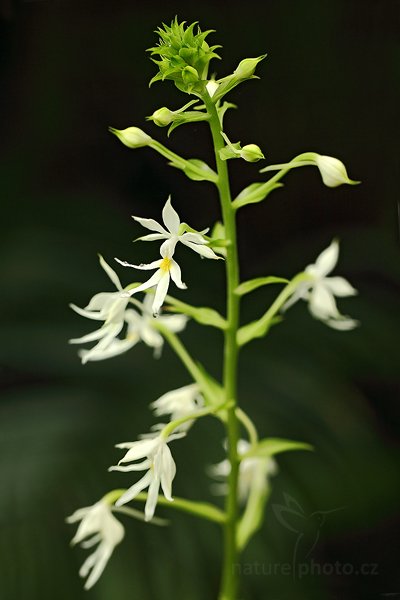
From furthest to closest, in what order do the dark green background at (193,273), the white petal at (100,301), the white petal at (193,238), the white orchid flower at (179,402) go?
the dark green background at (193,273)
the white orchid flower at (179,402)
the white petal at (100,301)
the white petal at (193,238)

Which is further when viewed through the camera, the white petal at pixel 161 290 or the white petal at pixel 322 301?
the white petal at pixel 322 301

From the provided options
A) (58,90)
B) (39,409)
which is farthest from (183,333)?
(58,90)

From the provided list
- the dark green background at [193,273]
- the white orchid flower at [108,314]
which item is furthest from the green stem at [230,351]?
the dark green background at [193,273]

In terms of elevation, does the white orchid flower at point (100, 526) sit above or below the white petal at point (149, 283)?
below

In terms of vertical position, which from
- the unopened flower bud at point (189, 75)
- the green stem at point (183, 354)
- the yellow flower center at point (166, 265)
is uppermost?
the unopened flower bud at point (189, 75)
